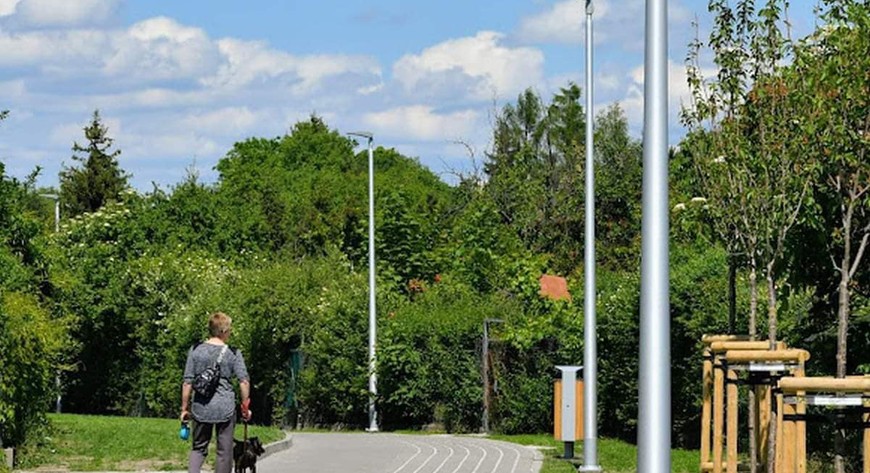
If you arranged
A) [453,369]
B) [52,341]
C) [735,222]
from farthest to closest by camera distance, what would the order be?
[453,369], [52,341], [735,222]

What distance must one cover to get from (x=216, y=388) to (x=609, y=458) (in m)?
10.3

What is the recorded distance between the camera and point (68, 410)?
52750mm

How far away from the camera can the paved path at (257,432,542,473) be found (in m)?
21.6

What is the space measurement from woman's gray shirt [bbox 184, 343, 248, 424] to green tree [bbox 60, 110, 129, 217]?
65169 millimetres

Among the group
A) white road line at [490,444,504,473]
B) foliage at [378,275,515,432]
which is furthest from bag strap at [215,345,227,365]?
foliage at [378,275,515,432]

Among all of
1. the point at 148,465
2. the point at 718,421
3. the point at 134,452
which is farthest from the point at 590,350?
the point at 134,452

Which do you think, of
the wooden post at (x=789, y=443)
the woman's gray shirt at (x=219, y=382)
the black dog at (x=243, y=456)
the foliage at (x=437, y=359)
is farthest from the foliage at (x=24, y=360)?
the foliage at (x=437, y=359)

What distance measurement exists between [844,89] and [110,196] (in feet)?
219

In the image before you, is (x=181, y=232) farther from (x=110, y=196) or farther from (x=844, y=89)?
(x=844, y=89)

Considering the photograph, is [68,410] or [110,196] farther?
[110,196]

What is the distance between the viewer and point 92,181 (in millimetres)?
79625

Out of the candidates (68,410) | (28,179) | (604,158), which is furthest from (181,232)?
(28,179)

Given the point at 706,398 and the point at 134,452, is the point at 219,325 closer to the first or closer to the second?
the point at 706,398

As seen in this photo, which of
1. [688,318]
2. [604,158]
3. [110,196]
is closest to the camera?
[688,318]
